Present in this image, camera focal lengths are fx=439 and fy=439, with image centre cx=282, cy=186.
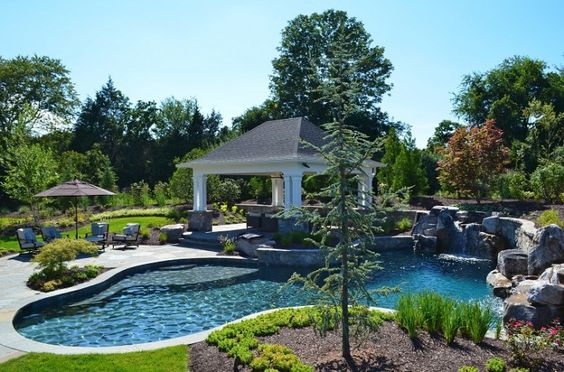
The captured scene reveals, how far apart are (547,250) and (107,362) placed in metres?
9.76

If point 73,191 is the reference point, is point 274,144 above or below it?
above

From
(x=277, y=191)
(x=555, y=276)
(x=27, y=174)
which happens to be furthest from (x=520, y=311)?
(x=27, y=174)

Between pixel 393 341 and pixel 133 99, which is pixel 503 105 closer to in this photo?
pixel 393 341

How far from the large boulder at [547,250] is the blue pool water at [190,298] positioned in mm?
1257

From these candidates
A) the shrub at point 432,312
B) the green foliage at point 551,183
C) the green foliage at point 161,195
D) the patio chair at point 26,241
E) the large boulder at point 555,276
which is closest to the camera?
the shrub at point 432,312

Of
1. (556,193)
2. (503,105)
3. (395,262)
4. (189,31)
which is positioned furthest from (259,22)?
(503,105)

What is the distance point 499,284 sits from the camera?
10719 millimetres

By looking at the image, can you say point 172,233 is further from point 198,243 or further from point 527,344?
point 527,344

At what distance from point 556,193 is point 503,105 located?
65.4 ft

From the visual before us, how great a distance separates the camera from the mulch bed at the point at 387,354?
17.6ft

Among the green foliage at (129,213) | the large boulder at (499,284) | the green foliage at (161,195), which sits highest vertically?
the green foliage at (161,195)

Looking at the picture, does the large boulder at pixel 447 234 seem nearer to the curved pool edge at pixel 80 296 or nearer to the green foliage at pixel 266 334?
the curved pool edge at pixel 80 296

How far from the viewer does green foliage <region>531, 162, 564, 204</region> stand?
18188 millimetres

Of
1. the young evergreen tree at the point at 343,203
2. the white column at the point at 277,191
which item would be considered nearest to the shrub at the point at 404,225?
the white column at the point at 277,191
